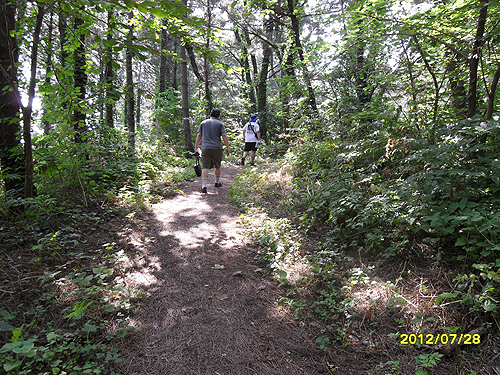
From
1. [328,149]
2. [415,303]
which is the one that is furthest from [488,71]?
[415,303]

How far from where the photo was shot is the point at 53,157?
4953mm

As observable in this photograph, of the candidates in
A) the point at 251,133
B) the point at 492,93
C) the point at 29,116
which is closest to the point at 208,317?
the point at 29,116

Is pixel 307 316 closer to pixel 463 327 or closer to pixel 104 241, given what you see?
pixel 463 327

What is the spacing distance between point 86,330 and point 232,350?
1.30 m

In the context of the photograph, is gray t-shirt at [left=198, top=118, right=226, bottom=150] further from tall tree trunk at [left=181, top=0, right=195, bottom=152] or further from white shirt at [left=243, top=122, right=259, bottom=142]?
tall tree trunk at [left=181, top=0, right=195, bottom=152]

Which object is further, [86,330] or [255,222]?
[255,222]

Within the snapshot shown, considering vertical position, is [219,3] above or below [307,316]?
above

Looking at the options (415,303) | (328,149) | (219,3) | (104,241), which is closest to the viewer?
(415,303)

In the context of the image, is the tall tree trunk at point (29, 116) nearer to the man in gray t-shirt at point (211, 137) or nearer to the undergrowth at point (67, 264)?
A: the undergrowth at point (67, 264)

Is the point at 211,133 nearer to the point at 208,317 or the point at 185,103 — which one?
the point at 208,317

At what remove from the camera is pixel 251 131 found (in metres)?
11.0

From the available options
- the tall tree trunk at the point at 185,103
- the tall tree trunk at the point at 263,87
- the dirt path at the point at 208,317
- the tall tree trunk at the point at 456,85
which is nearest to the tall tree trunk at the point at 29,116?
the dirt path at the point at 208,317

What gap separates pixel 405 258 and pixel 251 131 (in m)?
8.72

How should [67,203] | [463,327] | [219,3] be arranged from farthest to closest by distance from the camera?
1. [219,3]
2. [67,203]
3. [463,327]
